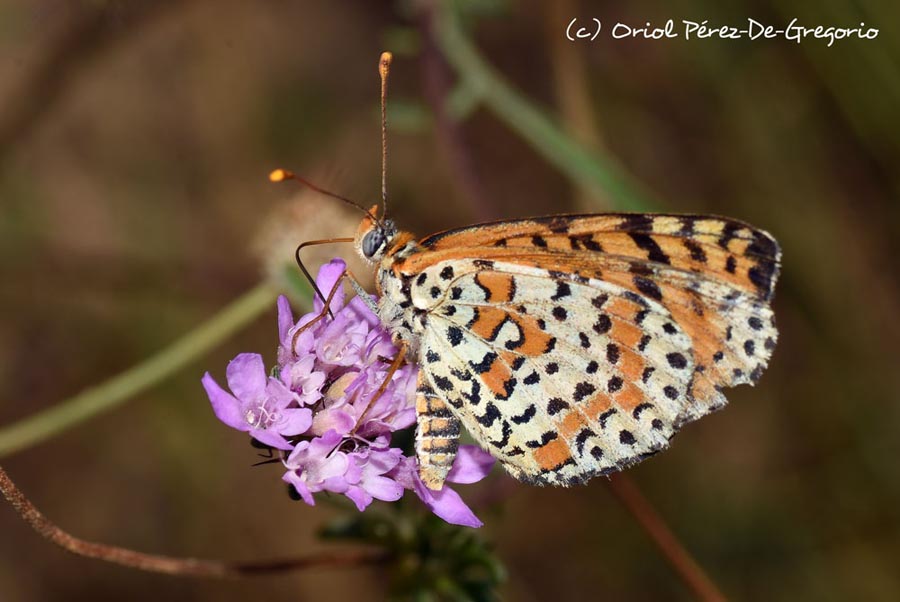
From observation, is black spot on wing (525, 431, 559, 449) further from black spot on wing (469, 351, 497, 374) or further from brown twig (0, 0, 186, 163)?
brown twig (0, 0, 186, 163)

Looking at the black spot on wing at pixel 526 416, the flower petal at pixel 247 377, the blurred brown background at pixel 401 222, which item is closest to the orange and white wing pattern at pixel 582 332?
the black spot on wing at pixel 526 416

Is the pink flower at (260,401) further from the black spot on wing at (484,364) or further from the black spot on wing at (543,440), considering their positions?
the black spot on wing at (543,440)

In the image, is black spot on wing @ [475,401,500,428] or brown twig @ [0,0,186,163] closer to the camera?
black spot on wing @ [475,401,500,428]

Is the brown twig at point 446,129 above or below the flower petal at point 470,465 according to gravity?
above

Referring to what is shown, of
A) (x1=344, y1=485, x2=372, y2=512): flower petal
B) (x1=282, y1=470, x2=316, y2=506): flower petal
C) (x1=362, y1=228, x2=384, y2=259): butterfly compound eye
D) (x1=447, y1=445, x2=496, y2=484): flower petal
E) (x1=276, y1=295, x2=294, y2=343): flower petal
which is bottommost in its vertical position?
(x1=447, y1=445, x2=496, y2=484): flower petal

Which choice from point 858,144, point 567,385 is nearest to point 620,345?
point 567,385

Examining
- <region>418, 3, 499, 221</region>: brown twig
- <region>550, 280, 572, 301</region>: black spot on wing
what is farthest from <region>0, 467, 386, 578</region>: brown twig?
<region>418, 3, 499, 221</region>: brown twig
